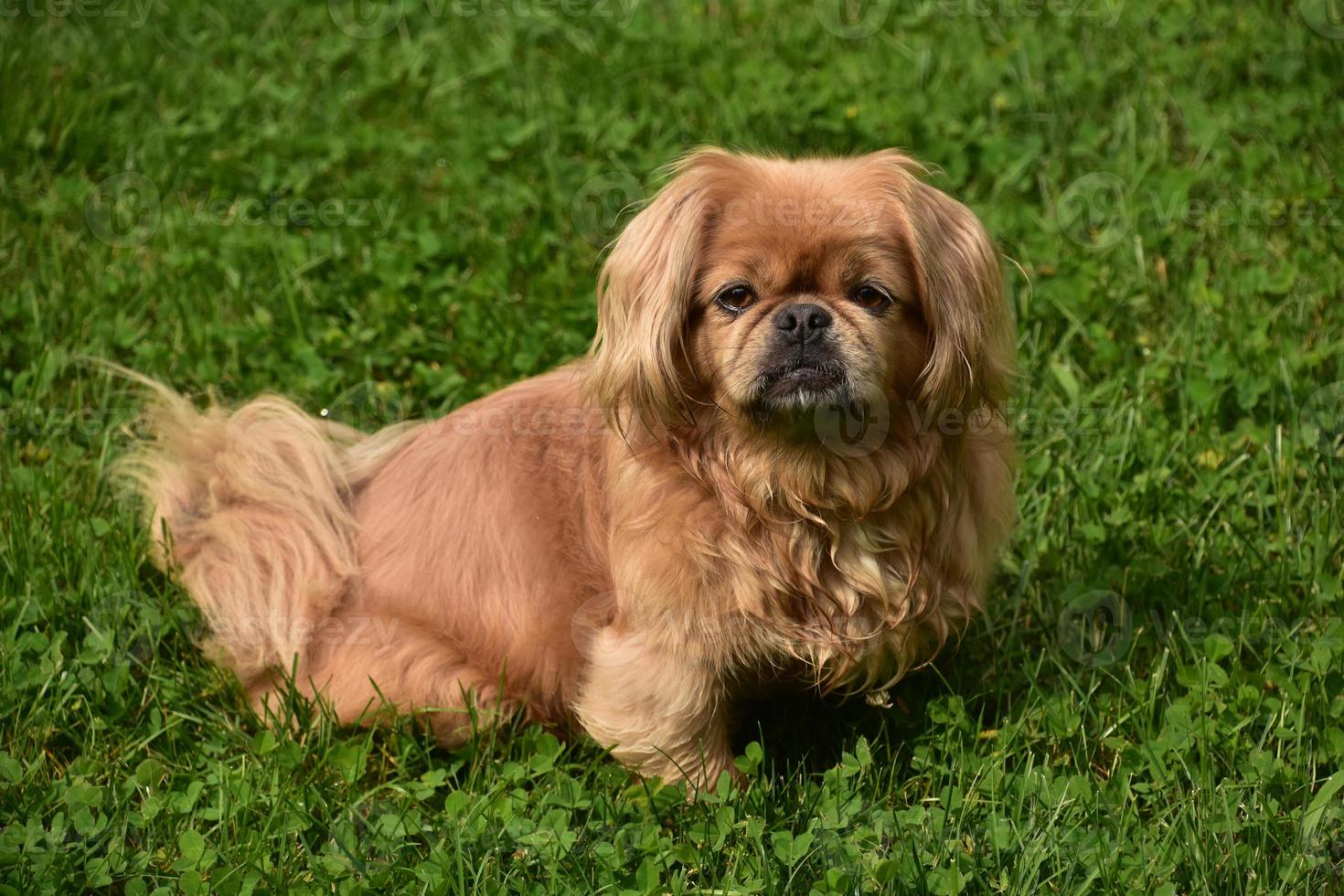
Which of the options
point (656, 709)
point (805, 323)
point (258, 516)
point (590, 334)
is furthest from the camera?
point (590, 334)

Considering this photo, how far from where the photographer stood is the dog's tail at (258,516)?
10.7 feet

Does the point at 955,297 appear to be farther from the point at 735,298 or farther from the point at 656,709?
the point at 656,709

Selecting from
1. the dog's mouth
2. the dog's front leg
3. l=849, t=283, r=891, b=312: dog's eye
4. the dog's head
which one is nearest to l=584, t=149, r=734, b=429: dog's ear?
the dog's head

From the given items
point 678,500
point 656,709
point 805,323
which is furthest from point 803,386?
point 656,709

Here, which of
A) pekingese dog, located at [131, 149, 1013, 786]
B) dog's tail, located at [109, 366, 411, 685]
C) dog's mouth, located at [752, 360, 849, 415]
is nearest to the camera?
dog's mouth, located at [752, 360, 849, 415]

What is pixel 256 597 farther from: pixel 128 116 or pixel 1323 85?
pixel 1323 85

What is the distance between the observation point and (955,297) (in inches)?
111

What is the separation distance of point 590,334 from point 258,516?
1370mm

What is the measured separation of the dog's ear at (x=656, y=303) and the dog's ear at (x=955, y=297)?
417 millimetres

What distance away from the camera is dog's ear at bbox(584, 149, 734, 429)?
109 inches

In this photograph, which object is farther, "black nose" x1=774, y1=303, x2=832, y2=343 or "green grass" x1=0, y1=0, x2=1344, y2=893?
"green grass" x1=0, y1=0, x2=1344, y2=893

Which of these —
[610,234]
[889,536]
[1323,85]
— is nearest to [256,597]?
[889,536]

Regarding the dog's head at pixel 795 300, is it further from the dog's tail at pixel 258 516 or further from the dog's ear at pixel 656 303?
the dog's tail at pixel 258 516

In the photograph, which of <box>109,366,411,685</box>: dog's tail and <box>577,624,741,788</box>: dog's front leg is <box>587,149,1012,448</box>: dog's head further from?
<box>109,366,411,685</box>: dog's tail
